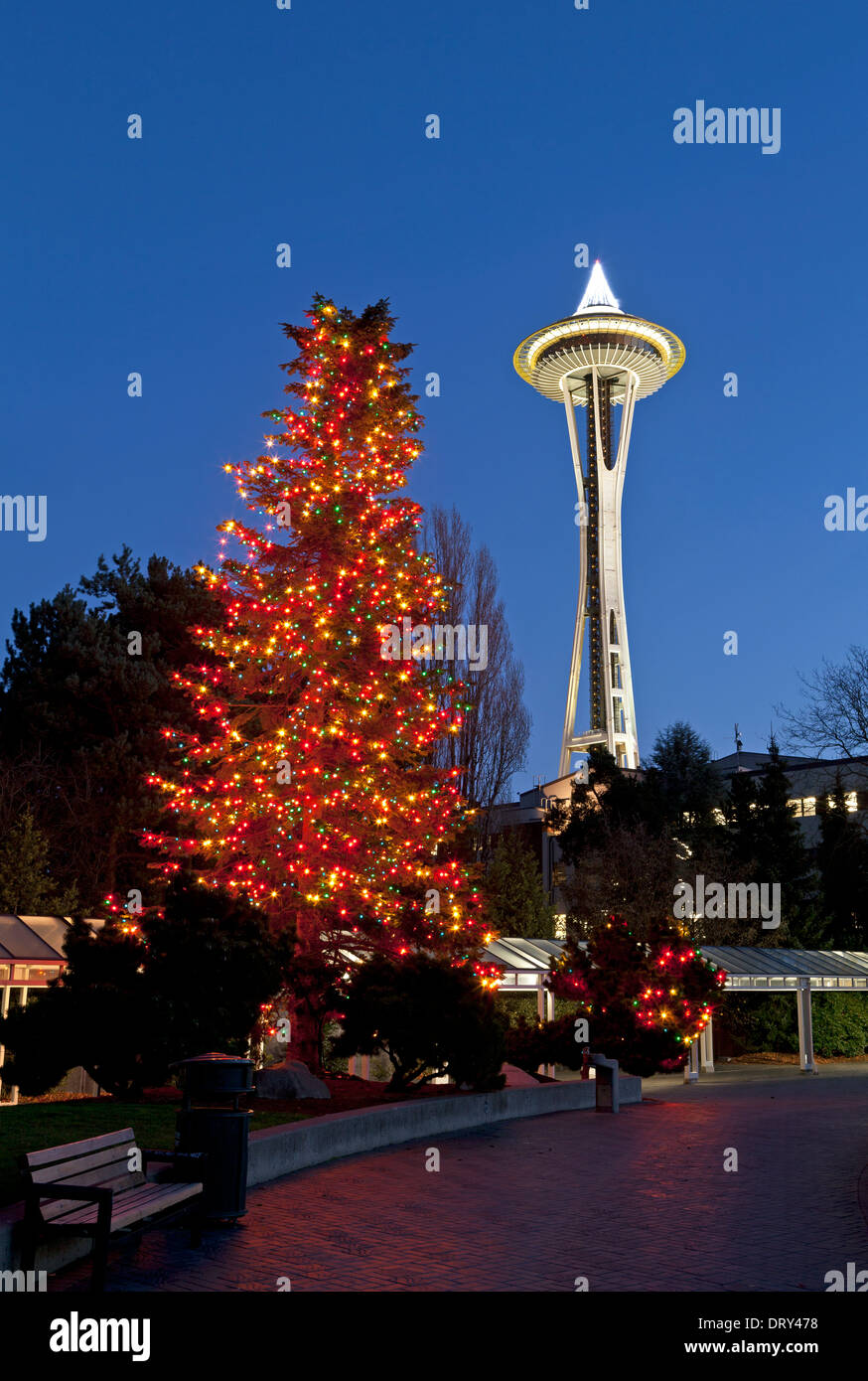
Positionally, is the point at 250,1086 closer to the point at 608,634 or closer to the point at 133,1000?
the point at 133,1000

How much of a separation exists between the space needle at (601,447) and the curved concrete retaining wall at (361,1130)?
2370 inches

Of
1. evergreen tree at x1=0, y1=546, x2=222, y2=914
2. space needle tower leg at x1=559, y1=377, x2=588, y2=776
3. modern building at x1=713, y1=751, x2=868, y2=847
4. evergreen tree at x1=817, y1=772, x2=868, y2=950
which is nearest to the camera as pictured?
evergreen tree at x1=0, y1=546, x2=222, y2=914

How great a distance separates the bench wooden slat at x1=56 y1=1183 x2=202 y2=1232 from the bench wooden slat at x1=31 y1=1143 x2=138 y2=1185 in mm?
195

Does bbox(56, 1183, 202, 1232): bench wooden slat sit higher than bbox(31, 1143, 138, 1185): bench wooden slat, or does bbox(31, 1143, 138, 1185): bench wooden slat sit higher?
bbox(31, 1143, 138, 1185): bench wooden slat

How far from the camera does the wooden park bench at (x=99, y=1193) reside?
20.1 ft

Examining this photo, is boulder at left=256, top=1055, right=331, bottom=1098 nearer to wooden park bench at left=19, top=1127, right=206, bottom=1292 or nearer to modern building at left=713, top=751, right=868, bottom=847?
wooden park bench at left=19, top=1127, right=206, bottom=1292

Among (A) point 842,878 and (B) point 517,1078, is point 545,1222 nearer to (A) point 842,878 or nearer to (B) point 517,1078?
(B) point 517,1078

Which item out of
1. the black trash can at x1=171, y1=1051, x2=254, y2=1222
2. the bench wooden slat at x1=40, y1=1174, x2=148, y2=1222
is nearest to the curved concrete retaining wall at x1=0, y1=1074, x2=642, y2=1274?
the bench wooden slat at x1=40, y1=1174, x2=148, y2=1222

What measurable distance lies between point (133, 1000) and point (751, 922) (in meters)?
28.4

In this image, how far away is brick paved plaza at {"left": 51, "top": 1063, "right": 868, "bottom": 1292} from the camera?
22.5ft

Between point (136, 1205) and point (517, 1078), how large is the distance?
43.9ft

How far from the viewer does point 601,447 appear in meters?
85.8

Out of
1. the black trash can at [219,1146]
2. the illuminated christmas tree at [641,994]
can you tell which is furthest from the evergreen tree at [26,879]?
the black trash can at [219,1146]

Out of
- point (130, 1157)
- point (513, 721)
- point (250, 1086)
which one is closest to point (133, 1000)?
point (250, 1086)
